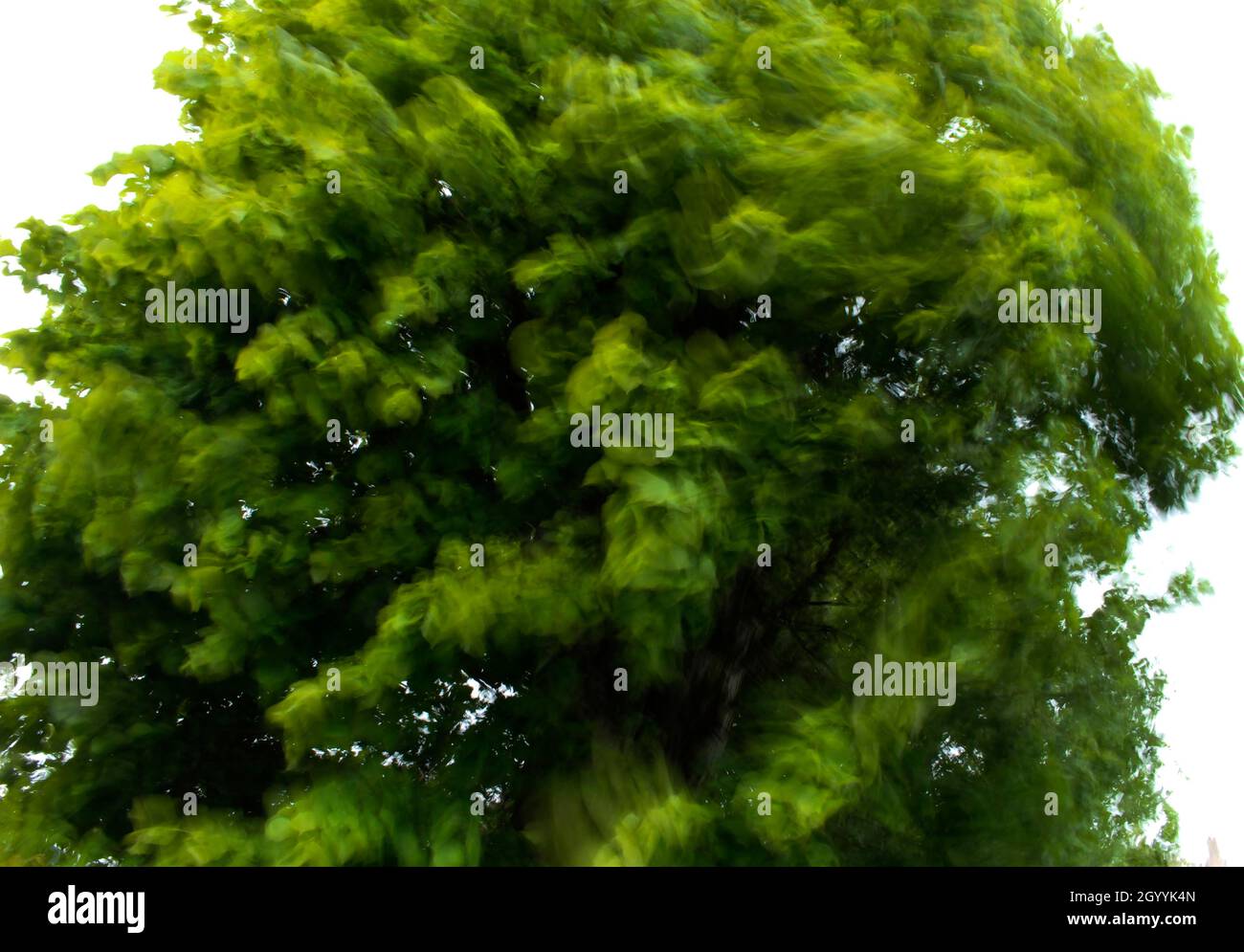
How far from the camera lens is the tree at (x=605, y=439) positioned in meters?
7.70

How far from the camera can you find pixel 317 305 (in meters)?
7.95

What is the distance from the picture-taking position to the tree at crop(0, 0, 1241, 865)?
7695 mm

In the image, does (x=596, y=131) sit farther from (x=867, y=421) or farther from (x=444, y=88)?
(x=867, y=421)

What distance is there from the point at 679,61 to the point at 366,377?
3039mm

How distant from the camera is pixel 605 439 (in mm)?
7531

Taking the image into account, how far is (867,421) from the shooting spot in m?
8.26

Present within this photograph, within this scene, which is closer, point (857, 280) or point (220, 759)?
point (857, 280)

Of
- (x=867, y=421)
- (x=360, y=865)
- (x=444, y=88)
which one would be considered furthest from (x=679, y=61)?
(x=360, y=865)

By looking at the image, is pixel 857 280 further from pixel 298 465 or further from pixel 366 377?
pixel 298 465
